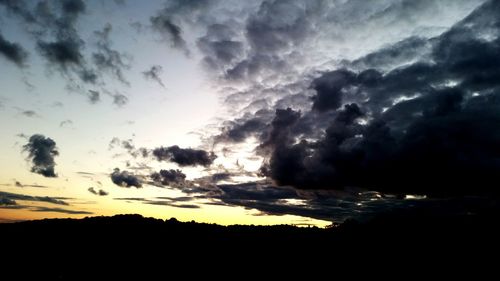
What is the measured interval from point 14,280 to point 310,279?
518 ft

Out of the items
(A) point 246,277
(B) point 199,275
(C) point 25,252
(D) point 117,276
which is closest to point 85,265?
(D) point 117,276

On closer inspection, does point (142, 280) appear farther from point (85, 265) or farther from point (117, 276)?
point (85, 265)

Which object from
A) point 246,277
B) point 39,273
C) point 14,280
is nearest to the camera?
point 14,280

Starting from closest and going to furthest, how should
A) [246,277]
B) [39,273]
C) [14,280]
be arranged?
[14,280] → [39,273] → [246,277]

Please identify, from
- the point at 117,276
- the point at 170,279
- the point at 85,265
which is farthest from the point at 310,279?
the point at 85,265

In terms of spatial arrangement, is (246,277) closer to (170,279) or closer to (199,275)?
(199,275)

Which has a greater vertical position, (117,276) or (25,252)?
(25,252)

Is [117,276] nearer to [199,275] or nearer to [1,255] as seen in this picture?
[199,275]

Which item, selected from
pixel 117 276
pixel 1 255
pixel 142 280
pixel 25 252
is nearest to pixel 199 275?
pixel 142 280

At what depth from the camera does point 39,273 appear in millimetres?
185000

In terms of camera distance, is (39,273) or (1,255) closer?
(39,273)

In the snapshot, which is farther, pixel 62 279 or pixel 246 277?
pixel 246 277

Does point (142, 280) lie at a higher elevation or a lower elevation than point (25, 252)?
lower

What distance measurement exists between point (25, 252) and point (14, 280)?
22366 mm
